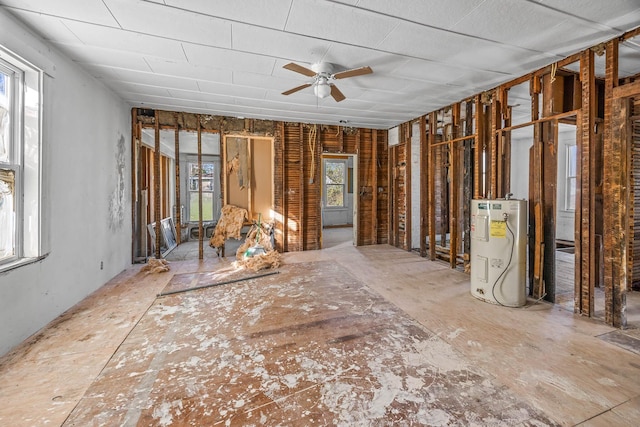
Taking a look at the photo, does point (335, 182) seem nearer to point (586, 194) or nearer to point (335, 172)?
point (335, 172)

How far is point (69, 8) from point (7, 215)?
1.80 meters

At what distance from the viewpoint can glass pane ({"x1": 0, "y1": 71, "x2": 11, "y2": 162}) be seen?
2.28 m

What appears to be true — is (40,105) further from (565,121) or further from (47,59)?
(565,121)

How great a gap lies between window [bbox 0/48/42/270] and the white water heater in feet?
15.1

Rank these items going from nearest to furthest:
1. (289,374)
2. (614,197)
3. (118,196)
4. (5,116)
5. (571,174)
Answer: (289,374) < (5,116) < (614,197) < (118,196) < (571,174)

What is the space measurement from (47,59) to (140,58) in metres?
0.79

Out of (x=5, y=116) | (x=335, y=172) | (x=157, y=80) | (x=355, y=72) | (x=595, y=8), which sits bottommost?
(x=5, y=116)

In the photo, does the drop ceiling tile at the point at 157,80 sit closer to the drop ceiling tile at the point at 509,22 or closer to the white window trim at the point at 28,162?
the white window trim at the point at 28,162

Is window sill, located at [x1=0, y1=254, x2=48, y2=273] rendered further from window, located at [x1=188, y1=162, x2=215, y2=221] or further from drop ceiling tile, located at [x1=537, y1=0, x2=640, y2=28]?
window, located at [x1=188, y1=162, x2=215, y2=221]

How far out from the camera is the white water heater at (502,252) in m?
3.09

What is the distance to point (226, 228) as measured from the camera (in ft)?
18.2

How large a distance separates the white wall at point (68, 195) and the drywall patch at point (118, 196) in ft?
0.05

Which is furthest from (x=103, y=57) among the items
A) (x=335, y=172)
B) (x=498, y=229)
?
(x=335, y=172)

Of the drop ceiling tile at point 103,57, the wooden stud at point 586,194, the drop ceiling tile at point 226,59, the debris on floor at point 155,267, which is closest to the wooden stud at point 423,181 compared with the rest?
the wooden stud at point 586,194
